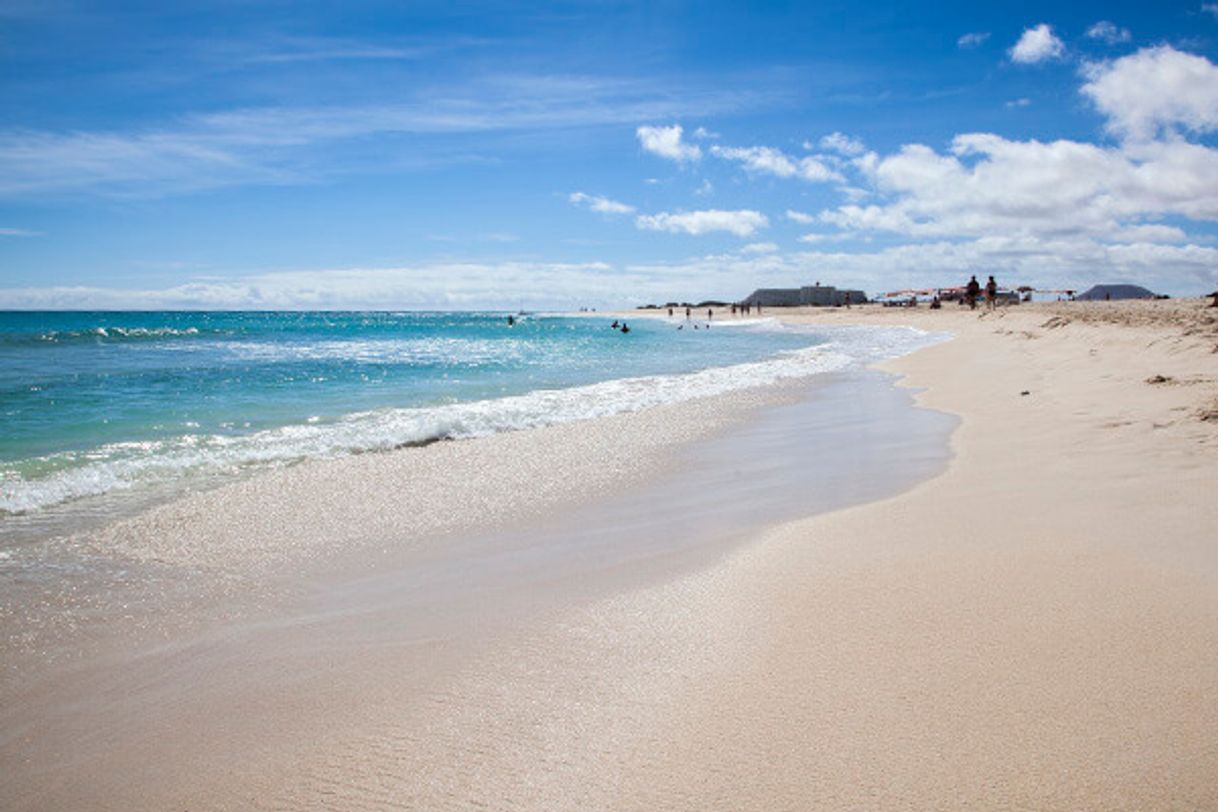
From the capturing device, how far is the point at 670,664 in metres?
3.12

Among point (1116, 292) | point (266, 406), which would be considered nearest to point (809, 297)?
point (1116, 292)

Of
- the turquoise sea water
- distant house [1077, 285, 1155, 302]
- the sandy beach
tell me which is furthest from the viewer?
distant house [1077, 285, 1155, 302]

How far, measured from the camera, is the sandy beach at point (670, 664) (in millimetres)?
2340

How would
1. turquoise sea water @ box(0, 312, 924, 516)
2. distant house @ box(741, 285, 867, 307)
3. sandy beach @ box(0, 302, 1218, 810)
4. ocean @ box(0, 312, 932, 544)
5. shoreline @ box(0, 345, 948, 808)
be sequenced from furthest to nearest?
1. distant house @ box(741, 285, 867, 307)
2. turquoise sea water @ box(0, 312, 924, 516)
3. ocean @ box(0, 312, 932, 544)
4. shoreline @ box(0, 345, 948, 808)
5. sandy beach @ box(0, 302, 1218, 810)

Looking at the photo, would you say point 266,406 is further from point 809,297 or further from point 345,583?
point 809,297

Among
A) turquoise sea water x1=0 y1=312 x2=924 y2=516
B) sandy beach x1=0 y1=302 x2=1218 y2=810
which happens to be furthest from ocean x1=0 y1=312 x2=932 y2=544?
sandy beach x1=0 y1=302 x2=1218 y2=810

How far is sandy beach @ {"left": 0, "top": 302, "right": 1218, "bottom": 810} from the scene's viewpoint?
7.68ft

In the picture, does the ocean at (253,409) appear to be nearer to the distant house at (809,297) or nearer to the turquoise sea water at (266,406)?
the turquoise sea water at (266,406)

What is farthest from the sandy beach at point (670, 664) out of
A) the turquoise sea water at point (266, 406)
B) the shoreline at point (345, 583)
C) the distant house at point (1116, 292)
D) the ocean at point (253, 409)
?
the distant house at point (1116, 292)

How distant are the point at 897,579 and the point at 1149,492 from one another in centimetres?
271

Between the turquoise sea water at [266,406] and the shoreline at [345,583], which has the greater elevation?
the turquoise sea water at [266,406]

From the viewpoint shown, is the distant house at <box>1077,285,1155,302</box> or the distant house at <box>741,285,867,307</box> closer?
the distant house at <box>1077,285,1155,302</box>

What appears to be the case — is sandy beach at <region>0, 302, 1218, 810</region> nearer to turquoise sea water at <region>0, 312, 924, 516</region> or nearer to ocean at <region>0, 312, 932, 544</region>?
ocean at <region>0, 312, 932, 544</region>

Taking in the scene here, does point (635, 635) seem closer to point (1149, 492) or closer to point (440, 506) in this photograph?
point (440, 506)
